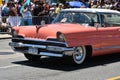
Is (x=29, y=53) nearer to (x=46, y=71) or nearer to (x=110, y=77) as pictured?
(x=46, y=71)

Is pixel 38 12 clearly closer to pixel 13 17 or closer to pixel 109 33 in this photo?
pixel 13 17

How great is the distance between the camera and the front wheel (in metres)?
10.2

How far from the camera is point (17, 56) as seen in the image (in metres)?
12.2

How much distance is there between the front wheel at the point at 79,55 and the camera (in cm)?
1021

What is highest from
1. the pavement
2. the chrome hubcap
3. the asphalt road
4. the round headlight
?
the round headlight

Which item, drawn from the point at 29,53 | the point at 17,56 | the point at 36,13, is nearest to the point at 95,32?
the point at 29,53

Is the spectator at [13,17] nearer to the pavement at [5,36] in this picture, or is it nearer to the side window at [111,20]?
the pavement at [5,36]

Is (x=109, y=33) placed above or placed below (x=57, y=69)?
above

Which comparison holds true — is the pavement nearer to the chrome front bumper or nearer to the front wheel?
the chrome front bumper

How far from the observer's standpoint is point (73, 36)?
393 inches

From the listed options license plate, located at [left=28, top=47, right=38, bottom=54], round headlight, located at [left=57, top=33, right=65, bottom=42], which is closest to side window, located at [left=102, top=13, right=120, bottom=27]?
round headlight, located at [left=57, top=33, right=65, bottom=42]

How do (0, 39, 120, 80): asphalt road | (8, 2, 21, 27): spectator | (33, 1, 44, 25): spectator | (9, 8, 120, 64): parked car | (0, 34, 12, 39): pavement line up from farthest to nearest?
(33, 1, 44, 25): spectator, (8, 2, 21, 27): spectator, (0, 34, 12, 39): pavement, (9, 8, 120, 64): parked car, (0, 39, 120, 80): asphalt road

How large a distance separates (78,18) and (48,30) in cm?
139

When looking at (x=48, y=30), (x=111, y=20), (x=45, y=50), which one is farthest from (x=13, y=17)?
(x=45, y=50)
